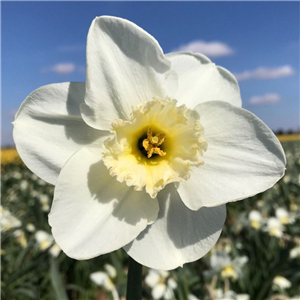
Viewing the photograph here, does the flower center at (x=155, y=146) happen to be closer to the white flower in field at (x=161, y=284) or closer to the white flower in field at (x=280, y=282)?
the white flower in field at (x=161, y=284)

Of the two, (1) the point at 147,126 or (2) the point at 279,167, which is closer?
(2) the point at 279,167

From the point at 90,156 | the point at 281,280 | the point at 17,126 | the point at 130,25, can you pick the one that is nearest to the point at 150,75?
the point at 130,25

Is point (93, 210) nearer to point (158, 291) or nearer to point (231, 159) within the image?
point (231, 159)

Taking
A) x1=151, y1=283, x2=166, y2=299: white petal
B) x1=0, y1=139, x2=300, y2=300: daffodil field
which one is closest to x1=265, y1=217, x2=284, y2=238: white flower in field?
x1=0, y1=139, x2=300, y2=300: daffodil field

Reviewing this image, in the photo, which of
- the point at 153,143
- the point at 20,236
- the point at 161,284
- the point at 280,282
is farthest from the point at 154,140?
the point at 20,236

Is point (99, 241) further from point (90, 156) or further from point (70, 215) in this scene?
point (90, 156)

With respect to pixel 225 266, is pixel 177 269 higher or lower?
higher

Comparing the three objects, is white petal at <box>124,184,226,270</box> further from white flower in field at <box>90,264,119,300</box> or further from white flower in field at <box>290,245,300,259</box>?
white flower in field at <box>290,245,300,259</box>
